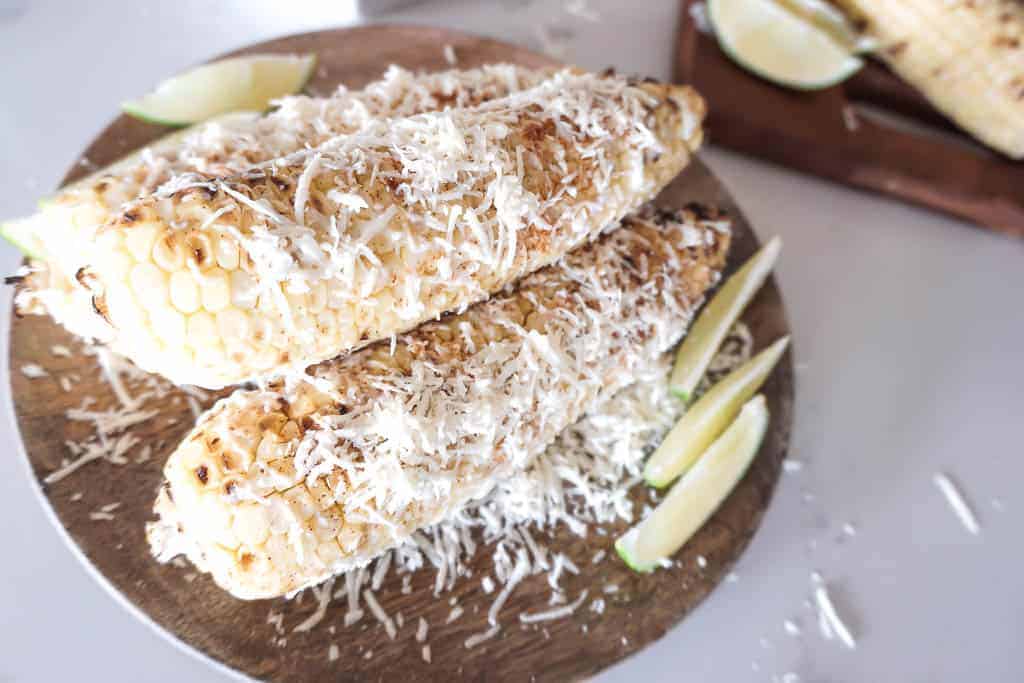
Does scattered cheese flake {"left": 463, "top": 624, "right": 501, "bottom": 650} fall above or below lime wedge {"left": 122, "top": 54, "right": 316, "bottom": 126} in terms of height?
below

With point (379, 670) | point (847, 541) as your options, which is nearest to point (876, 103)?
point (847, 541)

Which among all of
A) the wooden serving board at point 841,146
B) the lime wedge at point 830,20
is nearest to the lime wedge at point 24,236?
the wooden serving board at point 841,146

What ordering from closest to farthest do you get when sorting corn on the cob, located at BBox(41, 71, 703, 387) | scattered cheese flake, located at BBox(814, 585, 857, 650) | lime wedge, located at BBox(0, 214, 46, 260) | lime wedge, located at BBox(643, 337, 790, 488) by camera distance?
corn on the cob, located at BBox(41, 71, 703, 387) < lime wedge, located at BBox(0, 214, 46, 260) < lime wedge, located at BBox(643, 337, 790, 488) < scattered cheese flake, located at BBox(814, 585, 857, 650)

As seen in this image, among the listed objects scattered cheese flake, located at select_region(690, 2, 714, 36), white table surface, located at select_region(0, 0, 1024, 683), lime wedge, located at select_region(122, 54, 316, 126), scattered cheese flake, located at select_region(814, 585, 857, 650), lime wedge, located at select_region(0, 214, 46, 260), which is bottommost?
scattered cheese flake, located at select_region(814, 585, 857, 650)

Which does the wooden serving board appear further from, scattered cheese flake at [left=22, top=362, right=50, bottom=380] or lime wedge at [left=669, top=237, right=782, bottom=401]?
scattered cheese flake at [left=22, top=362, right=50, bottom=380]

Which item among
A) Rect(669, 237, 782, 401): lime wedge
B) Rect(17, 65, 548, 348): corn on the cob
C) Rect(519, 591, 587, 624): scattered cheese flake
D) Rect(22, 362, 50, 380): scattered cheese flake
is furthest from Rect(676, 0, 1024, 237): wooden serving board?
Rect(22, 362, 50, 380): scattered cheese flake

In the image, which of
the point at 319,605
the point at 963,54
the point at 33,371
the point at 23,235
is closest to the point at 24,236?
the point at 23,235

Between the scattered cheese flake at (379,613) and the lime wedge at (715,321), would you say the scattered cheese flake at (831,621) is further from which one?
the scattered cheese flake at (379,613)
